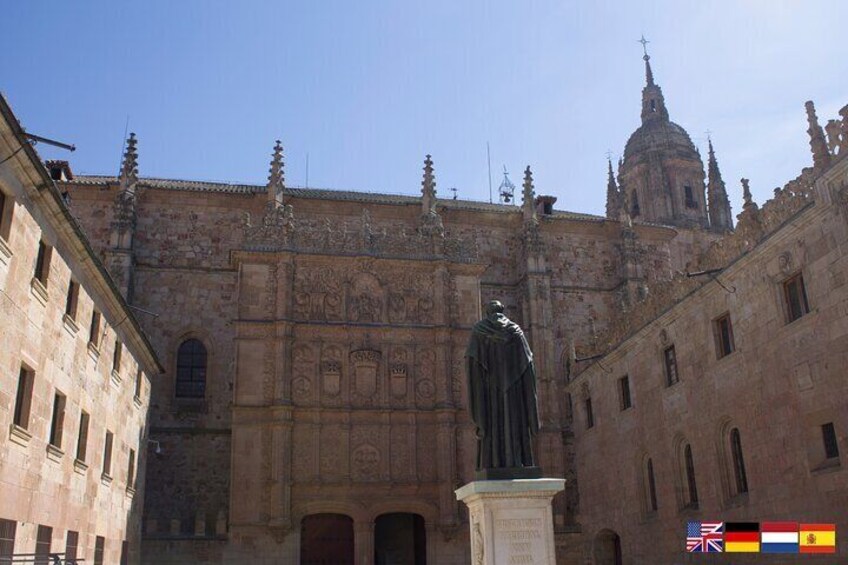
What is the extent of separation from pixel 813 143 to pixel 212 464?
26236 millimetres

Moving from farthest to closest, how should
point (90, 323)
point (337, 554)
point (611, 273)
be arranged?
point (611, 273) → point (337, 554) → point (90, 323)

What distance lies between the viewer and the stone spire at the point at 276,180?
119ft

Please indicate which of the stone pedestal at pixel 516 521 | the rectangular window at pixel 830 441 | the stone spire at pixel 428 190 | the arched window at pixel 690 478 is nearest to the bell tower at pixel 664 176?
the stone spire at pixel 428 190

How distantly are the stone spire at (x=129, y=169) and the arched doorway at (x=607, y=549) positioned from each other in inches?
970

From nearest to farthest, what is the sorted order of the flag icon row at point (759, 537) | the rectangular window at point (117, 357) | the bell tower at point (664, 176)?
the flag icon row at point (759, 537) → the rectangular window at point (117, 357) → the bell tower at point (664, 176)

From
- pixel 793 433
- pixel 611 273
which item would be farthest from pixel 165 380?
pixel 793 433

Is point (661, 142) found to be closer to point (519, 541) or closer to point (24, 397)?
point (24, 397)

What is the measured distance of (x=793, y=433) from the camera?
16.8 metres

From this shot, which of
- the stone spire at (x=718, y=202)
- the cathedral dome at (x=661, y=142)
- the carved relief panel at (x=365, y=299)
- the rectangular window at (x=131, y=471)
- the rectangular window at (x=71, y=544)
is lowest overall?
the rectangular window at (x=71, y=544)

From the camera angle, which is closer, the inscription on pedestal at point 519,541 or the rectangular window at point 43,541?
the inscription on pedestal at point 519,541

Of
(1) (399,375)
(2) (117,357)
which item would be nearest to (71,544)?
(2) (117,357)

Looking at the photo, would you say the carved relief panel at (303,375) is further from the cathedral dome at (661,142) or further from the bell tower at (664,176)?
the cathedral dome at (661,142)

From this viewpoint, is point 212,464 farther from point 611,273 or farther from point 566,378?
point 611,273

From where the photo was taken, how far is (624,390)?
25828mm
